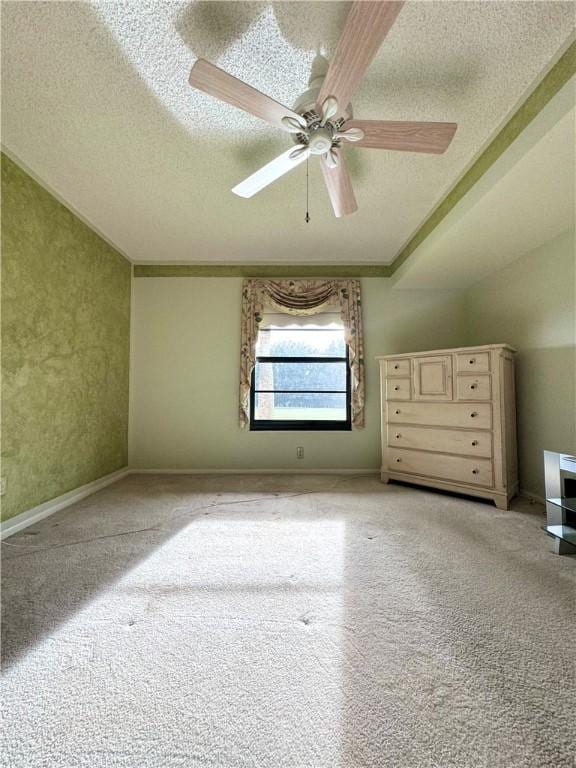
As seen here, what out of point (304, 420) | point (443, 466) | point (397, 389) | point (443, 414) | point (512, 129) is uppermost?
point (512, 129)

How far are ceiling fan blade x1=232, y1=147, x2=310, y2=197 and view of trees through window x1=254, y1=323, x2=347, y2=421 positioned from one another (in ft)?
6.18

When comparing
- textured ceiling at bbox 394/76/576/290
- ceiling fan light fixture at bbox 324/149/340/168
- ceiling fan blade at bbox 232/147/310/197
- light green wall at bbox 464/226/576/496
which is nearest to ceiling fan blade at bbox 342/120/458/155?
ceiling fan light fixture at bbox 324/149/340/168

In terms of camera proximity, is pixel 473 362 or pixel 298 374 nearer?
pixel 473 362

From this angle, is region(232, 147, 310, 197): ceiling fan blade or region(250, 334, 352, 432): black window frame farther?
region(250, 334, 352, 432): black window frame

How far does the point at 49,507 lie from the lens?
2246 mm

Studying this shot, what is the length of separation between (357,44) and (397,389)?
241 cm

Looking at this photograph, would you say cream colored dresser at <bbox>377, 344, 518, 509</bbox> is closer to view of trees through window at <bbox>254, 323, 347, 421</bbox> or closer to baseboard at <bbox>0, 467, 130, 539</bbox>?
view of trees through window at <bbox>254, 323, 347, 421</bbox>

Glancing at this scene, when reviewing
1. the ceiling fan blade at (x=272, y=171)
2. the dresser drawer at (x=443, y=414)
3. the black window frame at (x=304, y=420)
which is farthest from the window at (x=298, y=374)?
the ceiling fan blade at (x=272, y=171)

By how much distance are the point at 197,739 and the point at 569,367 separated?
9.45 ft

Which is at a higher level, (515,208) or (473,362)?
(515,208)

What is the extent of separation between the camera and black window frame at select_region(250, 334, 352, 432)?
11.4ft

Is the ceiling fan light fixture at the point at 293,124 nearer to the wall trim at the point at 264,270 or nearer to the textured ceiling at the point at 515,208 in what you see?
the textured ceiling at the point at 515,208

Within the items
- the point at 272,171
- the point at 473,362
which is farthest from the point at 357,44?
the point at 473,362

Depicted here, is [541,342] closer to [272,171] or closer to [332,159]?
[332,159]
